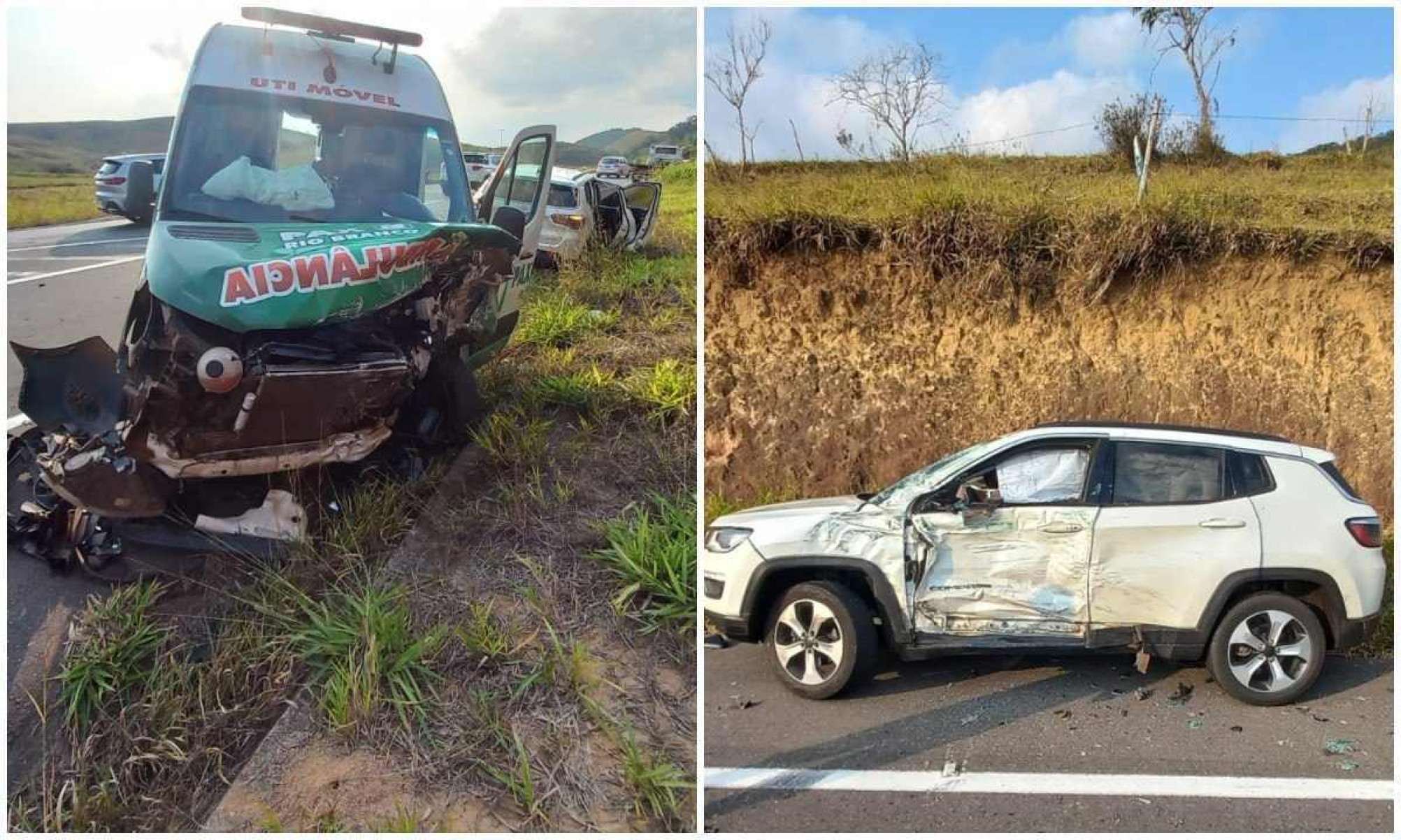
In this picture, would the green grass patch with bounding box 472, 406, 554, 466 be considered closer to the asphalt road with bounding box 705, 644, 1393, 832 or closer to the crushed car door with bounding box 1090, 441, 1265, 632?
the asphalt road with bounding box 705, 644, 1393, 832

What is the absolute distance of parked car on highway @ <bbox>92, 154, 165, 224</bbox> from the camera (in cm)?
241

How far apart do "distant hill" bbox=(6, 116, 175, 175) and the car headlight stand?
199cm

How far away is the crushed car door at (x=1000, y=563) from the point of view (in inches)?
118

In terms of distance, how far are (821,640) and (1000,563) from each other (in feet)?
2.12

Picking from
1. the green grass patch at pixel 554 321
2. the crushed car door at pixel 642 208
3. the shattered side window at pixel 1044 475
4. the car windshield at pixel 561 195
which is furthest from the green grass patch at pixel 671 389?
the shattered side window at pixel 1044 475

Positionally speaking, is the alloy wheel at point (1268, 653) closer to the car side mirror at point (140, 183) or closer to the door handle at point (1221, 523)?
the door handle at point (1221, 523)

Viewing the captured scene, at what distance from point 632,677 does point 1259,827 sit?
170 cm

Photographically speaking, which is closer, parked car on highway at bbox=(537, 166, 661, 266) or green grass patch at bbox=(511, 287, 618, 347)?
parked car on highway at bbox=(537, 166, 661, 266)

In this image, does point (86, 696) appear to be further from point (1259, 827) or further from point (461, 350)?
point (1259, 827)

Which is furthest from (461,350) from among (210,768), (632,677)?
(210,768)

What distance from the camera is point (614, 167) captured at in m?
2.59

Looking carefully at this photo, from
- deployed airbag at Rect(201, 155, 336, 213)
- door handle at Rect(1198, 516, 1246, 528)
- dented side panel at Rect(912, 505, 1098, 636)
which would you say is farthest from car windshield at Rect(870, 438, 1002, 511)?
deployed airbag at Rect(201, 155, 336, 213)

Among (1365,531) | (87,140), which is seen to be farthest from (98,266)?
(1365,531)

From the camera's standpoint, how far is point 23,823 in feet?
7.35
